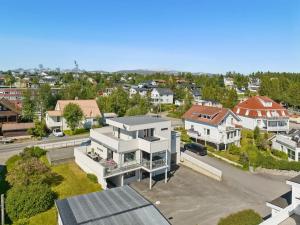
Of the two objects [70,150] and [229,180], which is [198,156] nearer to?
[229,180]

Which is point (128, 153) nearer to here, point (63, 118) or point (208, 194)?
point (208, 194)

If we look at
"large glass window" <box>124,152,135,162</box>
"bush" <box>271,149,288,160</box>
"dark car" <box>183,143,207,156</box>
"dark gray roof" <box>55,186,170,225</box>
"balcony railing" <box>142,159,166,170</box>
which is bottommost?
"bush" <box>271,149,288,160</box>

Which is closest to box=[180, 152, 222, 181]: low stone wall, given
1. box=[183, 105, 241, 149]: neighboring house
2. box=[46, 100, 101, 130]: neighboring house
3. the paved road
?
box=[183, 105, 241, 149]: neighboring house

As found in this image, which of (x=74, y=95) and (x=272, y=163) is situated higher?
(x=74, y=95)

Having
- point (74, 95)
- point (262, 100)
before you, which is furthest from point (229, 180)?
point (74, 95)

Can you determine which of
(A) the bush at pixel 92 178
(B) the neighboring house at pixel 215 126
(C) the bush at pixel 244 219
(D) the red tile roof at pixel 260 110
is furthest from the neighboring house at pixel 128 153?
(D) the red tile roof at pixel 260 110

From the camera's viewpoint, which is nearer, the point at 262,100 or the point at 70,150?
the point at 70,150

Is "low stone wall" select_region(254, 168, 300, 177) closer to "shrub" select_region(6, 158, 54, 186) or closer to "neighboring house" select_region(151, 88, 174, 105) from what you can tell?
"shrub" select_region(6, 158, 54, 186)

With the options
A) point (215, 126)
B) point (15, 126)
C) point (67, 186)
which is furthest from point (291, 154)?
point (15, 126)
